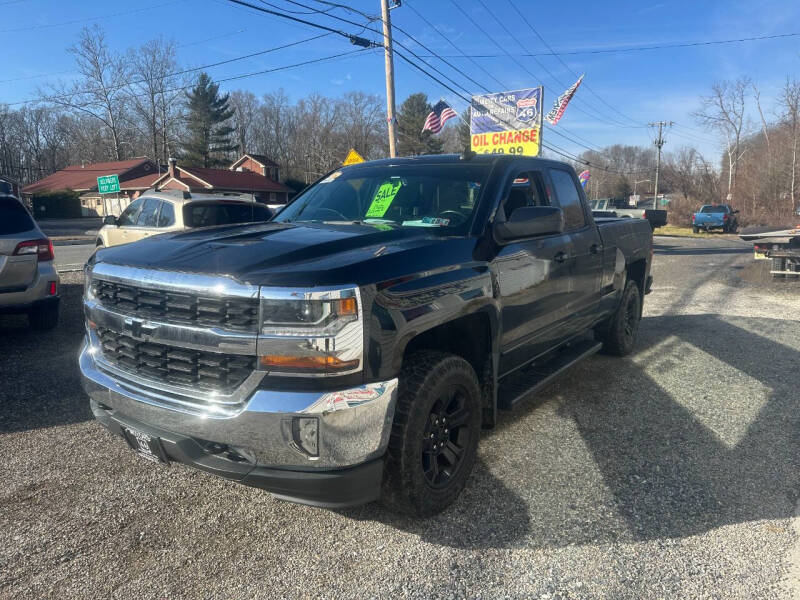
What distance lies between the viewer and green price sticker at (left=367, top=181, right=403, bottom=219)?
3703 millimetres

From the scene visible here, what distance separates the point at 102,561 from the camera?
255 cm

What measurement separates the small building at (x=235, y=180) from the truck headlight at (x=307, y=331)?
4251cm

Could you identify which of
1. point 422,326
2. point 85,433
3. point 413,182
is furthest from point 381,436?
point 85,433

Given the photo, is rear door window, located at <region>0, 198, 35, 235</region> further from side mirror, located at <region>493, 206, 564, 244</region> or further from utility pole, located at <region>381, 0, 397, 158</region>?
utility pole, located at <region>381, 0, 397, 158</region>

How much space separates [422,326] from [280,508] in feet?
4.37

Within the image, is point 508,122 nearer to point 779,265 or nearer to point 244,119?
point 779,265

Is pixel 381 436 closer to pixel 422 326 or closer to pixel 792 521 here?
pixel 422 326

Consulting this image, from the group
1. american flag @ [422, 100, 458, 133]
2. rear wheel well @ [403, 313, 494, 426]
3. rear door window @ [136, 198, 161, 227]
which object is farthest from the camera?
american flag @ [422, 100, 458, 133]

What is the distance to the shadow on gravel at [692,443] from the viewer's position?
118 inches

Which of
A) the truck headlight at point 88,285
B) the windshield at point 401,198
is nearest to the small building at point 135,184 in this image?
the windshield at point 401,198

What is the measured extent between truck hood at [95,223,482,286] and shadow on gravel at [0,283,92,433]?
1978 mm

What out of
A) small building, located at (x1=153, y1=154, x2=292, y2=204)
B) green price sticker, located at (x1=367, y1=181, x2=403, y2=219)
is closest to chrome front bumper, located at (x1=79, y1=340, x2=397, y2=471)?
green price sticker, located at (x1=367, y1=181, x2=403, y2=219)

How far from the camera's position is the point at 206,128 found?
64.7 m

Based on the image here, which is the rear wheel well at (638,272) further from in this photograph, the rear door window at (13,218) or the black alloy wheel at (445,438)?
the rear door window at (13,218)
